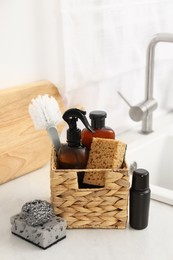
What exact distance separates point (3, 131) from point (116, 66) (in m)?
0.36

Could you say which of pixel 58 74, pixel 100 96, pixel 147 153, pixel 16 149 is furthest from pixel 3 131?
pixel 147 153

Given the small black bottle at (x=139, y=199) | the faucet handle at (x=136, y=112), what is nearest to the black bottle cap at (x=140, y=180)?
the small black bottle at (x=139, y=199)

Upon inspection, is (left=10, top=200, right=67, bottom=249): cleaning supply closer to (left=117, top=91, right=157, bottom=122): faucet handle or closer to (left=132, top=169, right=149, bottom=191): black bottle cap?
(left=132, top=169, right=149, bottom=191): black bottle cap

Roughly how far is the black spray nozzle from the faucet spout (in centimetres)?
42

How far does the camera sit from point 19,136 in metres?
0.94

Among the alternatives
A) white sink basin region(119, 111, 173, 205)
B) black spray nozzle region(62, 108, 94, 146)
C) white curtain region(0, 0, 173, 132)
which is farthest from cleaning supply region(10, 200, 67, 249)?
white sink basin region(119, 111, 173, 205)

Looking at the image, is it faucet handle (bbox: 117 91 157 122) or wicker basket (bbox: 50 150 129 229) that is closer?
wicker basket (bbox: 50 150 129 229)

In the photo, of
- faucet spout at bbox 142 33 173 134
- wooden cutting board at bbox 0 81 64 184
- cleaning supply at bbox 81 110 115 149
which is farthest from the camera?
faucet spout at bbox 142 33 173 134

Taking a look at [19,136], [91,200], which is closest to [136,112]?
[19,136]

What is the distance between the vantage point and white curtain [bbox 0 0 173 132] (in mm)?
937

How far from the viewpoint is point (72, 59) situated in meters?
1.00

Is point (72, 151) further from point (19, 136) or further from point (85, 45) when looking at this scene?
point (85, 45)

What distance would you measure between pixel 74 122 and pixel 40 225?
173mm

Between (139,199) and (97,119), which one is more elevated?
(97,119)
